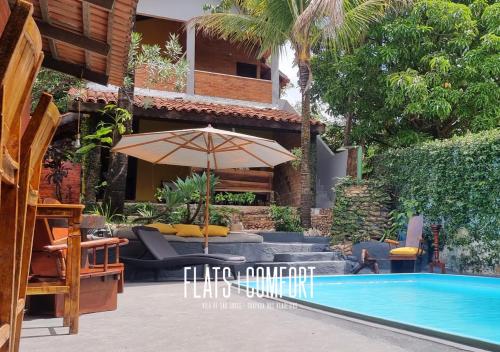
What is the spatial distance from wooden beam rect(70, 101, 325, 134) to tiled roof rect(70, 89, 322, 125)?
0.35 feet

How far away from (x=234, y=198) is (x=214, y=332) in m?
10.2

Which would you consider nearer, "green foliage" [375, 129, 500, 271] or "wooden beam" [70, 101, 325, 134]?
"green foliage" [375, 129, 500, 271]

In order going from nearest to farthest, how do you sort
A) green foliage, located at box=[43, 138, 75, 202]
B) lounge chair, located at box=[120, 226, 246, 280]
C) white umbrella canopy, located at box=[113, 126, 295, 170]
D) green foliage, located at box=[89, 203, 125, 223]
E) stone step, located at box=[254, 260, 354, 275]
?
lounge chair, located at box=[120, 226, 246, 280]
white umbrella canopy, located at box=[113, 126, 295, 170]
green foliage, located at box=[43, 138, 75, 202]
stone step, located at box=[254, 260, 354, 275]
green foliage, located at box=[89, 203, 125, 223]

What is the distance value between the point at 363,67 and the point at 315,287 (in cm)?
909

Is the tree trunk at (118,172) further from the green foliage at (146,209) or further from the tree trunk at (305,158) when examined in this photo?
the tree trunk at (305,158)

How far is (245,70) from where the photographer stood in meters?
20.0

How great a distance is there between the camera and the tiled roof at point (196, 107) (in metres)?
13.3

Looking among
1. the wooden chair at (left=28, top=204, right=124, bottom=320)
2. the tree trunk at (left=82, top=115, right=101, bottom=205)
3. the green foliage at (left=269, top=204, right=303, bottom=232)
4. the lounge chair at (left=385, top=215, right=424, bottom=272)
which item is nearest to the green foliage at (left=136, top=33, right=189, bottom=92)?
the tree trunk at (left=82, top=115, right=101, bottom=205)

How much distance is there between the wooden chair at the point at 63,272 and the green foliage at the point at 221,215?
23.1ft

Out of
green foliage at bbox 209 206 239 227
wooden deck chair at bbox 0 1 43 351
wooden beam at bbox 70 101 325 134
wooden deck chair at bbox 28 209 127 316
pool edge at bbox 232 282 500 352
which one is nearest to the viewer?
wooden deck chair at bbox 0 1 43 351

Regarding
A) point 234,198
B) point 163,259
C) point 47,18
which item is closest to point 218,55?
point 234,198

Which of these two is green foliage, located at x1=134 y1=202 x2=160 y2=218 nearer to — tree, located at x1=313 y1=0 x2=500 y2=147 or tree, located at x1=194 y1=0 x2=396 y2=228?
tree, located at x1=194 y1=0 x2=396 y2=228

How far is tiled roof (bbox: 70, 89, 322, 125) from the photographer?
13286 mm

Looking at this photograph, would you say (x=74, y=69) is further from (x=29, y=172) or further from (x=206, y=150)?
(x=29, y=172)
